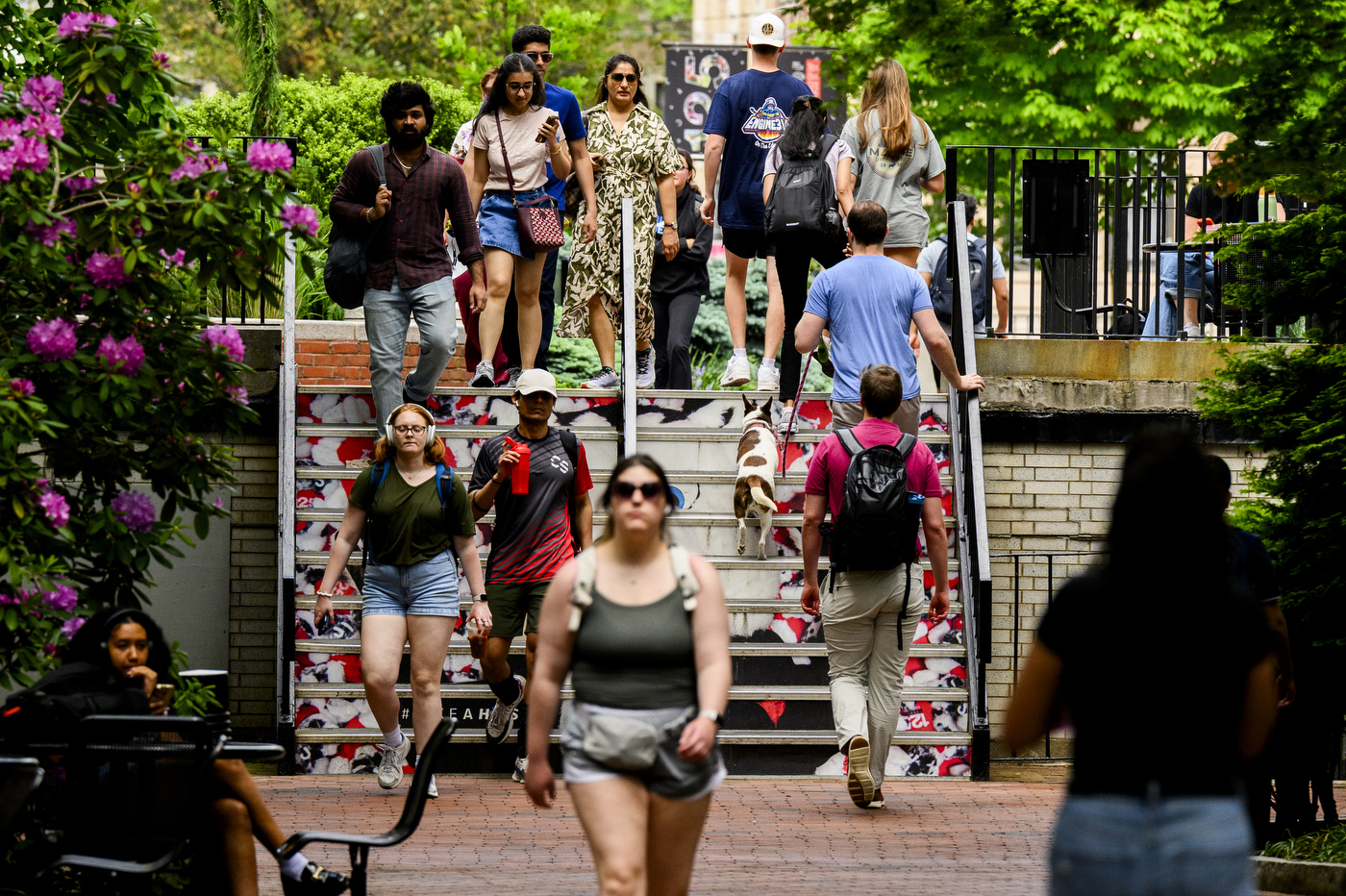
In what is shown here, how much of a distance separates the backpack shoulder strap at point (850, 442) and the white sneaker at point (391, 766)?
9.07ft

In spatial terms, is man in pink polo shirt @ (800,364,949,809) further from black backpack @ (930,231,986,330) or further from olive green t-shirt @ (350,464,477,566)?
black backpack @ (930,231,986,330)

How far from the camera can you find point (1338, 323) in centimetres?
779

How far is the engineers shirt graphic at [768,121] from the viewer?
11.2m

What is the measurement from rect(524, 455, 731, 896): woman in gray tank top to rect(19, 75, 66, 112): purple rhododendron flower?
8.38 feet

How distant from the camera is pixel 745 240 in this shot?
1130 centimetres

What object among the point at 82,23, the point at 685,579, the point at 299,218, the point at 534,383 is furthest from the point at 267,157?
the point at 534,383

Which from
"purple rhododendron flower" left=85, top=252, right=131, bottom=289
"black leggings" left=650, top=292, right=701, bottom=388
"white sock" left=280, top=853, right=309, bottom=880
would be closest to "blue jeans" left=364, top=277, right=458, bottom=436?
"black leggings" left=650, top=292, right=701, bottom=388

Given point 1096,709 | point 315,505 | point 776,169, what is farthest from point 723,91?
point 1096,709

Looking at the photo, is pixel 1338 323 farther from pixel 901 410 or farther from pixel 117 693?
pixel 117 693

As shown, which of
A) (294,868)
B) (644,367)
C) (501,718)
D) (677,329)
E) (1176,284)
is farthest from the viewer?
(1176,284)

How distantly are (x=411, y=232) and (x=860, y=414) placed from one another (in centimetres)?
279

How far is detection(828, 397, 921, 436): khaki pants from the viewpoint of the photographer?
945 cm

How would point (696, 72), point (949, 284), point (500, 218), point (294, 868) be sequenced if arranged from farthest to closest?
point (696, 72) → point (949, 284) → point (500, 218) → point (294, 868)

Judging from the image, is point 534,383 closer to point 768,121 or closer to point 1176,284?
point 768,121
